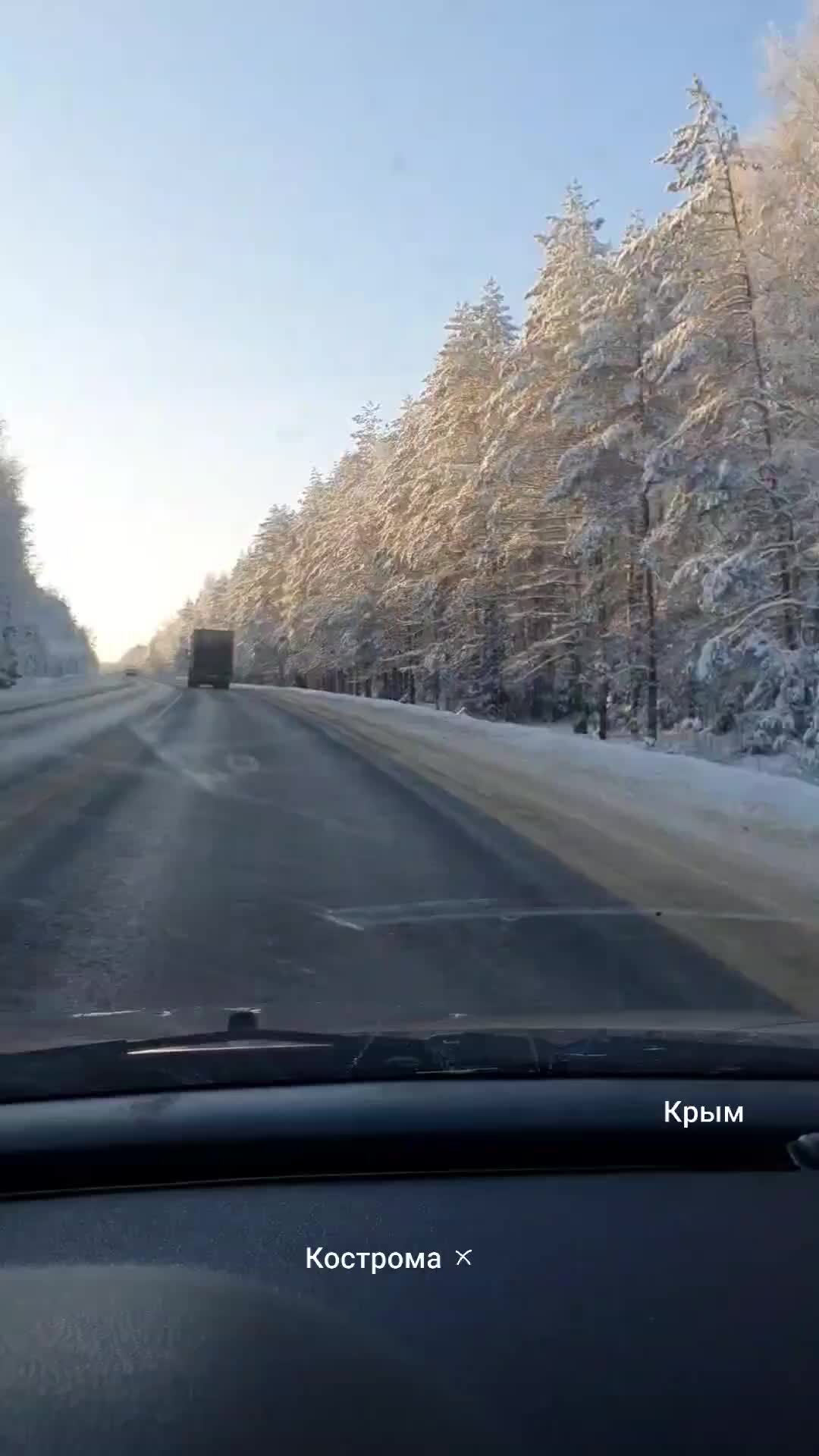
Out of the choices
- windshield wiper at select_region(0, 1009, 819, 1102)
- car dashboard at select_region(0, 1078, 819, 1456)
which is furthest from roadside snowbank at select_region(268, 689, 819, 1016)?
car dashboard at select_region(0, 1078, 819, 1456)

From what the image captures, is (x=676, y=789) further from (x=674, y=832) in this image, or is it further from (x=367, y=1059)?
(x=367, y=1059)

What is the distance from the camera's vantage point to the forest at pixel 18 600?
3366 inches

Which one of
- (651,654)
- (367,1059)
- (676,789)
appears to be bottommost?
(676,789)

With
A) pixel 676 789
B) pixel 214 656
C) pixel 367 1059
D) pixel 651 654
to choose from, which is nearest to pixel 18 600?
pixel 214 656

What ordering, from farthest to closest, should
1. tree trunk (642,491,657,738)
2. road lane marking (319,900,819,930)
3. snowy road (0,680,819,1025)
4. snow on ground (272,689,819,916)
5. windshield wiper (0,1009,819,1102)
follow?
tree trunk (642,491,657,738)
snow on ground (272,689,819,916)
road lane marking (319,900,819,930)
snowy road (0,680,819,1025)
windshield wiper (0,1009,819,1102)

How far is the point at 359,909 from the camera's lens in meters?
9.29

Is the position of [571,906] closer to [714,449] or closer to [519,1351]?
[519,1351]

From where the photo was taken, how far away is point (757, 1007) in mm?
6465

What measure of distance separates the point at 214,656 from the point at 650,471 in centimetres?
5816

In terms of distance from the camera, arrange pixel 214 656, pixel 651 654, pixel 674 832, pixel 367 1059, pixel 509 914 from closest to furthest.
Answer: pixel 367 1059, pixel 509 914, pixel 674 832, pixel 651 654, pixel 214 656

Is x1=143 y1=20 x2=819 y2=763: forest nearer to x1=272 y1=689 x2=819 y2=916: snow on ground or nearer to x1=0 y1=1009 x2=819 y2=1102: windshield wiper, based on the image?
x1=272 y1=689 x2=819 y2=916: snow on ground

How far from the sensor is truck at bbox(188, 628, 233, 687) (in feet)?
267

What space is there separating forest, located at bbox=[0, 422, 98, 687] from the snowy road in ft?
191

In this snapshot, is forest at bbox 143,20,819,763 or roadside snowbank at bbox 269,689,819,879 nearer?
roadside snowbank at bbox 269,689,819,879
